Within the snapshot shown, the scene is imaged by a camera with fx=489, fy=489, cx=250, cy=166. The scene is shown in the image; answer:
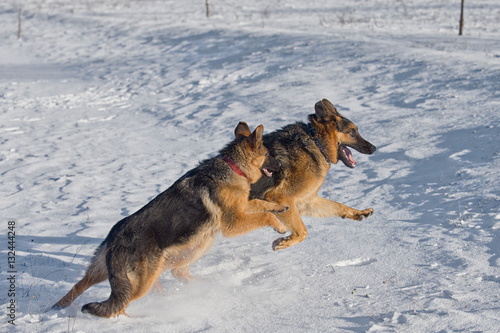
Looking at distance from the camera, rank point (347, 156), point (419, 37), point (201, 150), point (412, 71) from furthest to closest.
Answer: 1. point (419, 37)
2. point (412, 71)
3. point (201, 150)
4. point (347, 156)

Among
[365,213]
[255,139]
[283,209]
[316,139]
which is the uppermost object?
[255,139]

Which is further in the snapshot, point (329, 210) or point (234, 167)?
point (329, 210)

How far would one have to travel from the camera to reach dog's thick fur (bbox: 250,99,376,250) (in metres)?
5.84

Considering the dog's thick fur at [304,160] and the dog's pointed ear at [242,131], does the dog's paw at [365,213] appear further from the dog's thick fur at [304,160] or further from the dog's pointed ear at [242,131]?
the dog's pointed ear at [242,131]

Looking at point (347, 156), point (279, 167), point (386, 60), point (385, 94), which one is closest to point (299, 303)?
point (279, 167)

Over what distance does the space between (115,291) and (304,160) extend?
2591 mm

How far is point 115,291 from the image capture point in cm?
489

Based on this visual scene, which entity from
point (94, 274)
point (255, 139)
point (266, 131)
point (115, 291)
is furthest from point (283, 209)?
point (266, 131)

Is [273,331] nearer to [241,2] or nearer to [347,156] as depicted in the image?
[347,156]

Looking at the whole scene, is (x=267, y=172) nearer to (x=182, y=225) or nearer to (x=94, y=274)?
(x=182, y=225)

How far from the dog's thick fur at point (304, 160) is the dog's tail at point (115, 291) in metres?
1.75

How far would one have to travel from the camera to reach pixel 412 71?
13.5m

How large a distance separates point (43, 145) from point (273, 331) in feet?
31.4

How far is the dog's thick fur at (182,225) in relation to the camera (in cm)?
500
